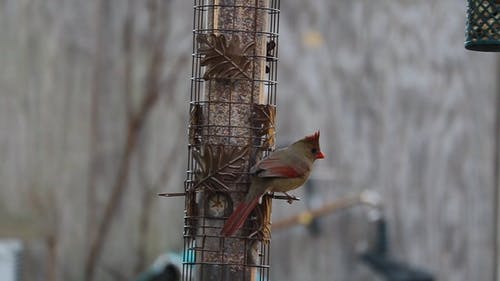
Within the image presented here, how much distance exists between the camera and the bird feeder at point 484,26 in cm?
677

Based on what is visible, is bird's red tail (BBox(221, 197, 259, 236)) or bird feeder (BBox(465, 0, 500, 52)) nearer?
bird's red tail (BBox(221, 197, 259, 236))

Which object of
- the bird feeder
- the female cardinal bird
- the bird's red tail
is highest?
the bird feeder

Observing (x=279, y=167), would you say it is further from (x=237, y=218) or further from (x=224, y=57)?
(x=224, y=57)

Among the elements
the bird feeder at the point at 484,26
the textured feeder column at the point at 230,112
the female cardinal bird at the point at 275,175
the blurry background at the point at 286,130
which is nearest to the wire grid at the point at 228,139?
the textured feeder column at the point at 230,112

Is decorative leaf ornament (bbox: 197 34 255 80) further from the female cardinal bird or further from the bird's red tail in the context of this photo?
the bird's red tail

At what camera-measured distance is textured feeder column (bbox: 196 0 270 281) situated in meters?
6.43

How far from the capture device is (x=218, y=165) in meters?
6.41

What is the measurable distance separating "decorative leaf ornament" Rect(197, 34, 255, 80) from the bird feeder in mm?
1269

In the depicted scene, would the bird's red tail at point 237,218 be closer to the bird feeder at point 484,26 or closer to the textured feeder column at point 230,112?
the textured feeder column at point 230,112

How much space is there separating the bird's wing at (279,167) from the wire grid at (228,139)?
109 mm

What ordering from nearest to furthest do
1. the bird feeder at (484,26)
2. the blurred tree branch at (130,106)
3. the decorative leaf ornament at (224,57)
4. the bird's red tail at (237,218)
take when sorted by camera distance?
the bird's red tail at (237,218) < the decorative leaf ornament at (224,57) < the bird feeder at (484,26) < the blurred tree branch at (130,106)

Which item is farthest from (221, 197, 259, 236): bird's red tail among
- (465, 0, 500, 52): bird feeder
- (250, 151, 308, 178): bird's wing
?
(465, 0, 500, 52): bird feeder

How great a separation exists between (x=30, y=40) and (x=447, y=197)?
3.91m

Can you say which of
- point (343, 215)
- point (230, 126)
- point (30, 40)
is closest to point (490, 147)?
point (343, 215)
